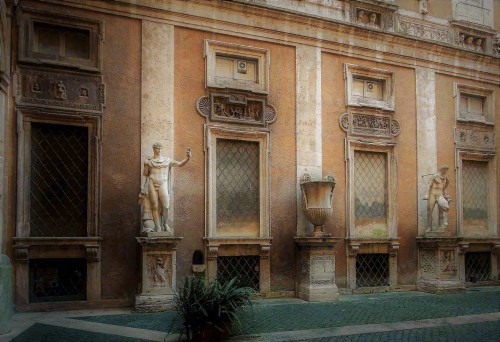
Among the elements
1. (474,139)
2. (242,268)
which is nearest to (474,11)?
(474,139)

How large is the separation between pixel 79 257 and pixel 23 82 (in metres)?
3.49

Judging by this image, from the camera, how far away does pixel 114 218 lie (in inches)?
393

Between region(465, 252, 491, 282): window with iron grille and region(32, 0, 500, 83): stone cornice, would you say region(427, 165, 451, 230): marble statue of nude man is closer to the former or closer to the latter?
region(465, 252, 491, 282): window with iron grille

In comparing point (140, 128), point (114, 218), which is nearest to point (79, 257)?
point (114, 218)

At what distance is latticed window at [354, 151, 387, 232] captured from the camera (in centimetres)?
1248

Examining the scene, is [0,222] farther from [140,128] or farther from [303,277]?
[303,277]

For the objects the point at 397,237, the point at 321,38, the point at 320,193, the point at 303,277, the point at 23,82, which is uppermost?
the point at 321,38

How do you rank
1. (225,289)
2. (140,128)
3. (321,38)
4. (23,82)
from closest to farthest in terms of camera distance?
(225,289) < (23,82) < (140,128) < (321,38)

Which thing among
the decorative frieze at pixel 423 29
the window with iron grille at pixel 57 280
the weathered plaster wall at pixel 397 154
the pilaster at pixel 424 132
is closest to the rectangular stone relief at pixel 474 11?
the decorative frieze at pixel 423 29

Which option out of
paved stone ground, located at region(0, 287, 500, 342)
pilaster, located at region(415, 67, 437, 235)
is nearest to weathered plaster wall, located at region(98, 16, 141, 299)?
paved stone ground, located at region(0, 287, 500, 342)

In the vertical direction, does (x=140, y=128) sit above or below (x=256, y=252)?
above

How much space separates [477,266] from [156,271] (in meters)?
9.31

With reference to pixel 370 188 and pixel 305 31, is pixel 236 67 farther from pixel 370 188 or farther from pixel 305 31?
pixel 370 188

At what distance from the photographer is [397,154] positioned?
1290 centimetres
